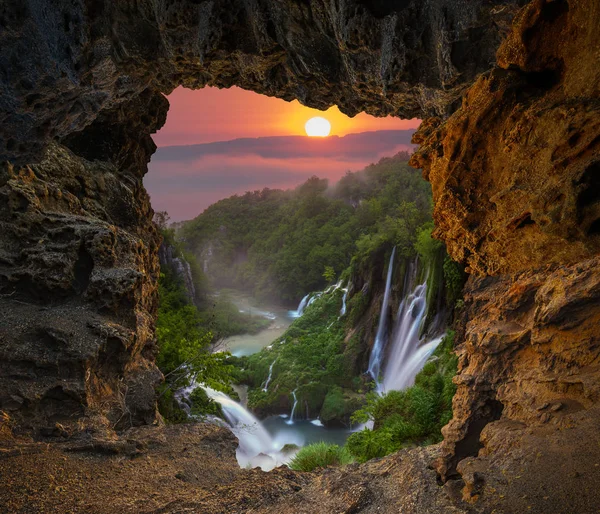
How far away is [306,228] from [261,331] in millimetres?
20012

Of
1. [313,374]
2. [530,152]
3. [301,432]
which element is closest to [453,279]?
[313,374]

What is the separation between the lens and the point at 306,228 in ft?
183

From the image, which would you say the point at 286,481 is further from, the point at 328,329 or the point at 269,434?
the point at 328,329

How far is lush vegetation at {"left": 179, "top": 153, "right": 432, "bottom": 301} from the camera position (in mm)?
43569

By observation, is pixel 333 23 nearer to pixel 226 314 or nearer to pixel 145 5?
pixel 145 5

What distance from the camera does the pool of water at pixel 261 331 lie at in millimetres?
34406

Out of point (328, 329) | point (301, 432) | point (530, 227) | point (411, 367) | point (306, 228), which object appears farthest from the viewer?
point (306, 228)

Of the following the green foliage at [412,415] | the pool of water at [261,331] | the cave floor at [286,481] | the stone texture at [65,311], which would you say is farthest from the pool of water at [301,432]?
the cave floor at [286,481]

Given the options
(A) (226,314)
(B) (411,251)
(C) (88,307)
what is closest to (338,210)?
(A) (226,314)

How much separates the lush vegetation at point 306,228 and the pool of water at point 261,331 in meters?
1.98

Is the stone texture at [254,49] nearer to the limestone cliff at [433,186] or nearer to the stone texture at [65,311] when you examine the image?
the limestone cliff at [433,186]

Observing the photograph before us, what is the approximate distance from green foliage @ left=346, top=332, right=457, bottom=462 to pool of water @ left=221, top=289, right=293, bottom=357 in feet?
42.0

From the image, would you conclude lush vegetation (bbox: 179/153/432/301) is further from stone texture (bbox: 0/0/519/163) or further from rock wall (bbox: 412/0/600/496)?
rock wall (bbox: 412/0/600/496)

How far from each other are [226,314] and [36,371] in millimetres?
33053
